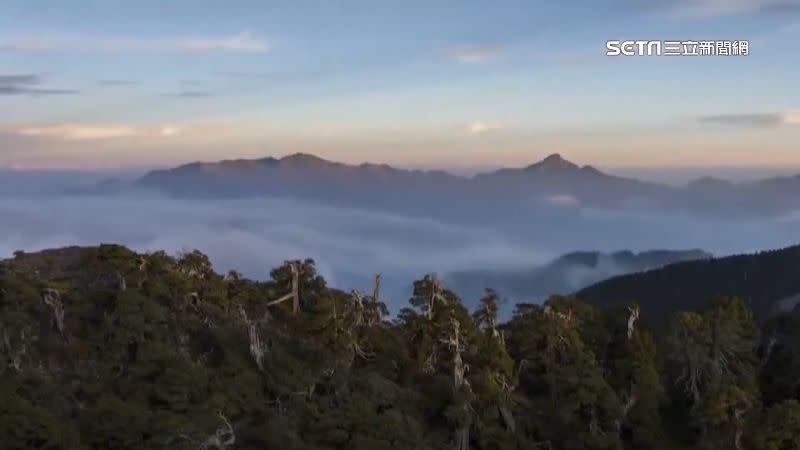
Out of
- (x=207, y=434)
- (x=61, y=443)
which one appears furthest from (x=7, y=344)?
(x=207, y=434)

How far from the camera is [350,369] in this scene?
34688 mm

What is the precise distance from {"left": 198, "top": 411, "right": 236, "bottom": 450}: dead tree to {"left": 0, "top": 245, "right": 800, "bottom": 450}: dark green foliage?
106mm

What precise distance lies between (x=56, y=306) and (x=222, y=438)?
13321 mm

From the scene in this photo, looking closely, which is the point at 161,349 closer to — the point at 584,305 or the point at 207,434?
the point at 207,434

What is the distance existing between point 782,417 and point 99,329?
94.1 ft

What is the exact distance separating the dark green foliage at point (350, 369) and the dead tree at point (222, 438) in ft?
0.35

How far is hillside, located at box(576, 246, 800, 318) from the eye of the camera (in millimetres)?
94062

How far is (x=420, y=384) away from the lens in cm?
3622

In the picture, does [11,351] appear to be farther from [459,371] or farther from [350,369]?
[459,371]

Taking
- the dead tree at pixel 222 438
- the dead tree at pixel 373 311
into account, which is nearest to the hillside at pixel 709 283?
the dead tree at pixel 373 311

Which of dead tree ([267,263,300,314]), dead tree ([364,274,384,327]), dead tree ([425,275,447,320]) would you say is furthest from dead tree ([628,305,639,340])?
dead tree ([267,263,300,314])

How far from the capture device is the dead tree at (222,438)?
1056 inches

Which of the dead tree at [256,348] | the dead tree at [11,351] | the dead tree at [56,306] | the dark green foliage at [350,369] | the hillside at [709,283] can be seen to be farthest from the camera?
the hillside at [709,283]

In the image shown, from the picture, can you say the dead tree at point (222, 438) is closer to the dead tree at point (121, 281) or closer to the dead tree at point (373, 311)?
the dead tree at point (121, 281)
